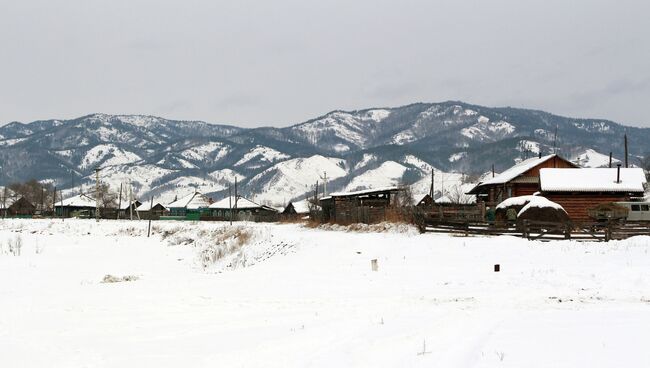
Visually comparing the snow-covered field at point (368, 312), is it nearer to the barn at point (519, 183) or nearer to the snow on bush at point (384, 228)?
the snow on bush at point (384, 228)

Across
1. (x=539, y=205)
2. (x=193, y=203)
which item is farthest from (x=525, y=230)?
(x=193, y=203)

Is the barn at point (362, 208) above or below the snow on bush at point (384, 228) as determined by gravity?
above

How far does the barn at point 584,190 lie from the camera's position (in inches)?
1783

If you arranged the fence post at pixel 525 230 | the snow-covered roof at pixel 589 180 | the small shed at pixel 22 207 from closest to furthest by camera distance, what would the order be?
the fence post at pixel 525 230, the snow-covered roof at pixel 589 180, the small shed at pixel 22 207

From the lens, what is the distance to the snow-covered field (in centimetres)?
870

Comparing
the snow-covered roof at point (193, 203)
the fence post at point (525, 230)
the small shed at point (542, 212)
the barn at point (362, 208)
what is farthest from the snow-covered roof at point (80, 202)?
the fence post at point (525, 230)

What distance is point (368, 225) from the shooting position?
129ft

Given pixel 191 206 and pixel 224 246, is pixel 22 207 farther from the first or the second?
pixel 224 246

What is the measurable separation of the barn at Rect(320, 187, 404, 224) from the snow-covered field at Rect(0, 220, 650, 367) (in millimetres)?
12715

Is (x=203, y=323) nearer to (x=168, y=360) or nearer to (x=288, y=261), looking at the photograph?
(x=168, y=360)

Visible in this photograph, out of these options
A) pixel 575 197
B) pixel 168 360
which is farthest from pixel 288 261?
pixel 575 197

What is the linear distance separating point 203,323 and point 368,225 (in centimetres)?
2803

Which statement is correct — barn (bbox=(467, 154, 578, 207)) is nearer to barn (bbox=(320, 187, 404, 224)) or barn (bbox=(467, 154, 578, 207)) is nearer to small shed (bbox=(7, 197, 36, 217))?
barn (bbox=(320, 187, 404, 224))

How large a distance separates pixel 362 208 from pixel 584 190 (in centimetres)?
1867
